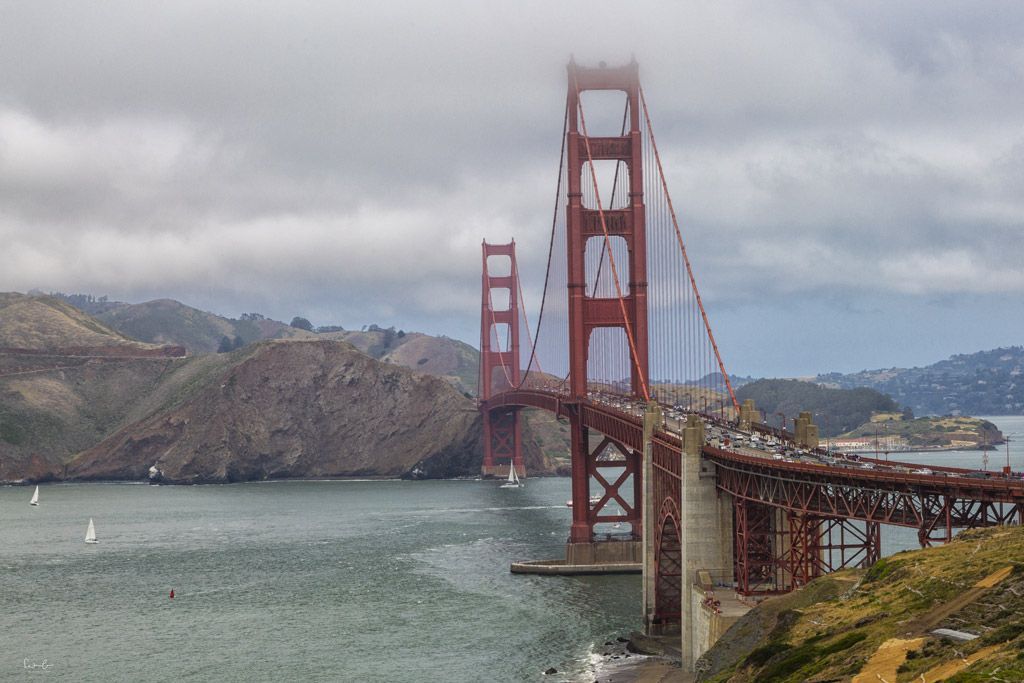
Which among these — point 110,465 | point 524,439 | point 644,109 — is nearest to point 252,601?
point 644,109

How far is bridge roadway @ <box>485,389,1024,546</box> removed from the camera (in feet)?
121

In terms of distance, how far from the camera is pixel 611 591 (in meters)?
75.5

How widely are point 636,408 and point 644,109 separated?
21.6 m

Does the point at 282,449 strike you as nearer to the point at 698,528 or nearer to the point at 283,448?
the point at 283,448

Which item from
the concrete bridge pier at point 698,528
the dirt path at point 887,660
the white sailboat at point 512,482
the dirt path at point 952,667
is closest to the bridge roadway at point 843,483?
the concrete bridge pier at point 698,528

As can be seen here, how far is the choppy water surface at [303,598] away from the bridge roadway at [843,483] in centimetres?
1089

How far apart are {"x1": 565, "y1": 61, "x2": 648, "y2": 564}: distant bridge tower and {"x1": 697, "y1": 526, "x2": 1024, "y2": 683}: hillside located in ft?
142

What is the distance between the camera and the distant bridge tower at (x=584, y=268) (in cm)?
8638

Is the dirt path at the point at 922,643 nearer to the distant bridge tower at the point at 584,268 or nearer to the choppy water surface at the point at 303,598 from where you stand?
the choppy water surface at the point at 303,598

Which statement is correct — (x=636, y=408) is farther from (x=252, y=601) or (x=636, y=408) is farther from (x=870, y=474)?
(x=870, y=474)

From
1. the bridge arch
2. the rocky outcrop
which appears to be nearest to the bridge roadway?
the bridge arch

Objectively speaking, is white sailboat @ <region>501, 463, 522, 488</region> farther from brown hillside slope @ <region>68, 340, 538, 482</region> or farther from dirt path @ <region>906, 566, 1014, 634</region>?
dirt path @ <region>906, 566, 1014, 634</region>

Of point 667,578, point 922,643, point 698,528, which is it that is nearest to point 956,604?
point 922,643

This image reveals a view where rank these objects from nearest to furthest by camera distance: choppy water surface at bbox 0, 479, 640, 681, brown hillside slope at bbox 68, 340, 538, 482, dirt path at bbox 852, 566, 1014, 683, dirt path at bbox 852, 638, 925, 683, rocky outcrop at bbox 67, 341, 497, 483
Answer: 1. dirt path at bbox 852, 566, 1014, 683
2. dirt path at bbox 852, 638, 925, 683
3. choppy water surface at bbox 0, 479, 640, 681
4. rocky outcrop at bbox 67, 341, 497, 483
5. brown hillside slope at bbox 68, 340, 538, 482
